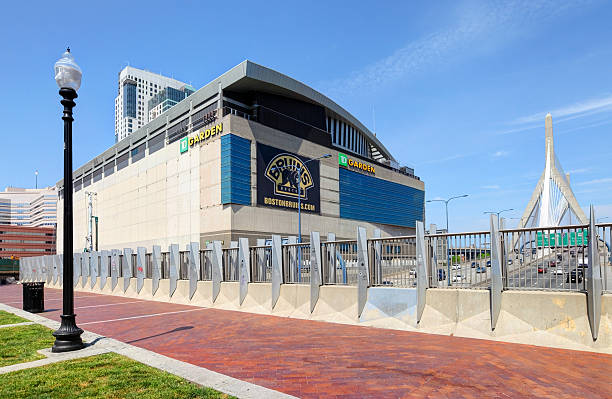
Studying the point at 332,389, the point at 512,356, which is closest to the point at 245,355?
the point at 332,389

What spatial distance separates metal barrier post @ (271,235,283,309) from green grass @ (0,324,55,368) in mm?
6369

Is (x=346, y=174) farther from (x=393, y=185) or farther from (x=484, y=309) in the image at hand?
(x=484, y=309)

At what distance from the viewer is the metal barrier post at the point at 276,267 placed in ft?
46.0

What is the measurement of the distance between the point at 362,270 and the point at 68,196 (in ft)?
24.1

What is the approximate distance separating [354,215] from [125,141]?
1705 inches

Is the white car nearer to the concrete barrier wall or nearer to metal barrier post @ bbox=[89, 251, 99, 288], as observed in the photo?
Result: the concrete barrier wall

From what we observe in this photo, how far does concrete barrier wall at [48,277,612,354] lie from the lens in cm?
794

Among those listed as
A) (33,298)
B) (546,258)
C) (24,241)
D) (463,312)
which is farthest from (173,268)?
(24,241)

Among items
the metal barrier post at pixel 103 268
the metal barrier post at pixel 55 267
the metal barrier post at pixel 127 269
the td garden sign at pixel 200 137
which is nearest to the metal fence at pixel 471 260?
the metal barrier post at pixel 127 269

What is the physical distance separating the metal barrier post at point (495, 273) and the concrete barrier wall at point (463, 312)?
11cm

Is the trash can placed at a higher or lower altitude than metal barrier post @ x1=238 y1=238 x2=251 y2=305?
lower

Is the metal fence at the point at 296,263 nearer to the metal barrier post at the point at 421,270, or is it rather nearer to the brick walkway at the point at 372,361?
the brick walkway at the point at 372,361

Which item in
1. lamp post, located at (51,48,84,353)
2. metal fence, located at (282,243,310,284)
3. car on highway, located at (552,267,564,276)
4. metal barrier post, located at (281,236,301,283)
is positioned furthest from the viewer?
→ metal barrier post, located at (281,236,301,283)

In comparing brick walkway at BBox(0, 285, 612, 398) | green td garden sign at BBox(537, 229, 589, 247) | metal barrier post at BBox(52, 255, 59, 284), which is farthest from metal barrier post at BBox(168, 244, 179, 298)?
metal barrier post at BBox(52, 255, 59, 284)
